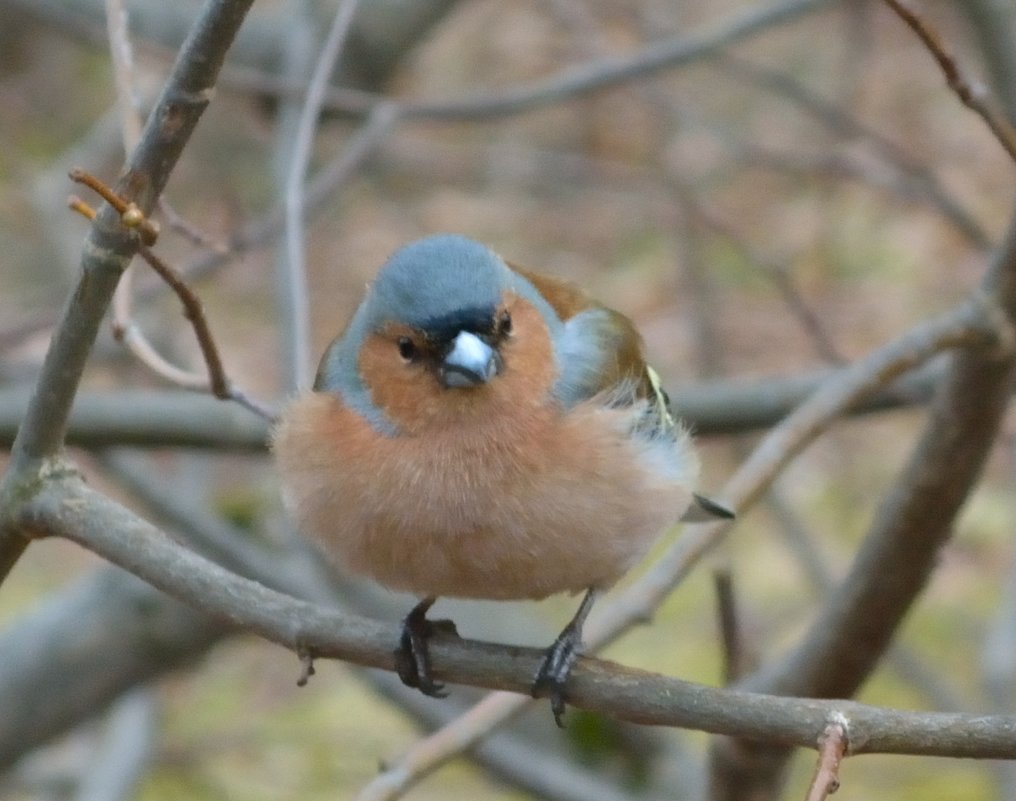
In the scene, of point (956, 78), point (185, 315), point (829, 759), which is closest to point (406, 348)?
point (185, 315)

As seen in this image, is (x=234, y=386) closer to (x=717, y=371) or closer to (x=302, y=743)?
(x=302, y=743)

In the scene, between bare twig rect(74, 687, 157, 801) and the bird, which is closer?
the bird

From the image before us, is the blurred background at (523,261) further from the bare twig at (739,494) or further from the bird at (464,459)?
the bird at (464,459)

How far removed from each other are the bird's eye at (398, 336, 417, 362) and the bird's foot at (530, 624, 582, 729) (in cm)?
49

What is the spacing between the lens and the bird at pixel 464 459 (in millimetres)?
2307

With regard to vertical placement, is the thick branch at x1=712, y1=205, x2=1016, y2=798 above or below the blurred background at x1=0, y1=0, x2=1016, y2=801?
below

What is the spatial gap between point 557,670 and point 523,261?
22.1 ft

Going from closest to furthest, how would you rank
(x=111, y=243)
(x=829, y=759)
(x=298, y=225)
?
(x=829, y=759), (x=111, y=243), (x=298, y=225)

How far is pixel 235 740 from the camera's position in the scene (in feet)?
15.6

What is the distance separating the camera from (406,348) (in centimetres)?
243

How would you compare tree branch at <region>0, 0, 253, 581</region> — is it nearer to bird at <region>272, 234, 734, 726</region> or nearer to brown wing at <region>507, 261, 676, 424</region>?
bird at <region>272, 234, 734, 726</region>

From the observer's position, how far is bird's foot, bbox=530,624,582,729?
2.12 meters

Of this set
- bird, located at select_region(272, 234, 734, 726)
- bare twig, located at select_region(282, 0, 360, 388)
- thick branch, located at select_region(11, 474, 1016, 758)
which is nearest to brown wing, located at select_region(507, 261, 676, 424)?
bird, located at select_region(272, 234, 734, 726)

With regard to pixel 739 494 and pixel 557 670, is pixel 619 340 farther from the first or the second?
pixel 557 670
